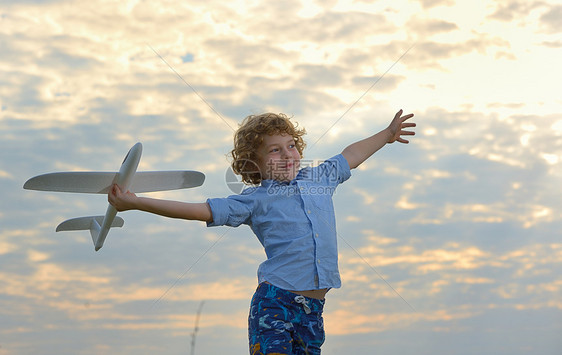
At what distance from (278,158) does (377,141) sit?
3.92 ft

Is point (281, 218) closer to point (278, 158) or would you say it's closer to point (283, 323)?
point (278, 158)

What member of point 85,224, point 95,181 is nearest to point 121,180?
point 95,181

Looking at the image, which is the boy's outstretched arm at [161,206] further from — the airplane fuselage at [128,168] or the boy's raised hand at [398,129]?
the boy's raised hand at [398,129]

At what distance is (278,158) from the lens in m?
4.96

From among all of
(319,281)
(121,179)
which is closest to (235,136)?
(121,179)

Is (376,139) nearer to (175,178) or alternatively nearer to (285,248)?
(285,248)

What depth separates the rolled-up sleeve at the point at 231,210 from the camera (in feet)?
14.5

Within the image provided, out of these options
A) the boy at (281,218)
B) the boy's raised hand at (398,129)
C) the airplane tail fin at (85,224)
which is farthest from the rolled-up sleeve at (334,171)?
the airplane tail fin at (85,224)

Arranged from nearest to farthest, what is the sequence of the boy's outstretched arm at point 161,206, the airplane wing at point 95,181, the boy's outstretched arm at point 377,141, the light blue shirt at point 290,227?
the boy's outstretched arm at point 161,206, the light blue shirt at point 290,227, the airplane wing at point 95,181, the boy's outstretched arm at point 377,141

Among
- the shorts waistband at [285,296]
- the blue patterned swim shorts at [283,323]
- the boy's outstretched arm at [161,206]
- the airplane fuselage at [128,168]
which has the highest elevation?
the airplane fuselage at [128,168]

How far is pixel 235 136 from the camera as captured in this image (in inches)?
212

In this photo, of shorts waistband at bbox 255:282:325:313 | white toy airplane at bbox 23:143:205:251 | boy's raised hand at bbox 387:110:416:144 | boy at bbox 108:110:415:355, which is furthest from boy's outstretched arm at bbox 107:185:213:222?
boy's raised hand at bbox 387:110:416:144

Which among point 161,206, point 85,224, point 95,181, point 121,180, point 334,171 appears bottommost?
point 161,206

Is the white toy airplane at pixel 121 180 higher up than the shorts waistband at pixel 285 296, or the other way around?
the white toy airplane at pixel 121 180
